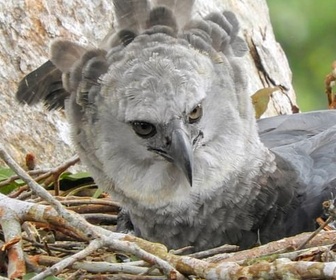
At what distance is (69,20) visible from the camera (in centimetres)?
594

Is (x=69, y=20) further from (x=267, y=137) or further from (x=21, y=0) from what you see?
(x=267, y=137)

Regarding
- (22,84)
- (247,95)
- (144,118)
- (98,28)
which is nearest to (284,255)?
(144,118)

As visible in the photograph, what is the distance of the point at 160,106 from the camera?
4262 mm

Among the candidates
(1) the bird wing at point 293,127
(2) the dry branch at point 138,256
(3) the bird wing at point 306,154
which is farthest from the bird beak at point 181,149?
(1) the bird wing at point 293,127

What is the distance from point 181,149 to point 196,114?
0.67ft

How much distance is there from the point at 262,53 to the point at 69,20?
3.73 feet

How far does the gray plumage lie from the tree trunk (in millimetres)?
821

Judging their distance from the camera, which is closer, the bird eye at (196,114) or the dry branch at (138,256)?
the dry branch at (138,256)

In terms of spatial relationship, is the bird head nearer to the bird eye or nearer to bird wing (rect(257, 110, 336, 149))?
the bird eye

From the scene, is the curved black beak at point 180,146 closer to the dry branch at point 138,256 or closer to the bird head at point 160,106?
the bird head at point 160,106

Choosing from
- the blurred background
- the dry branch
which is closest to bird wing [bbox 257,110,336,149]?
the dry branch

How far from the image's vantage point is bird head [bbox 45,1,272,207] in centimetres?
431

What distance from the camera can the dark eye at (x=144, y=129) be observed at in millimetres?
4352

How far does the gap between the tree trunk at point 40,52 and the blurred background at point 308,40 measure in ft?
8.93
